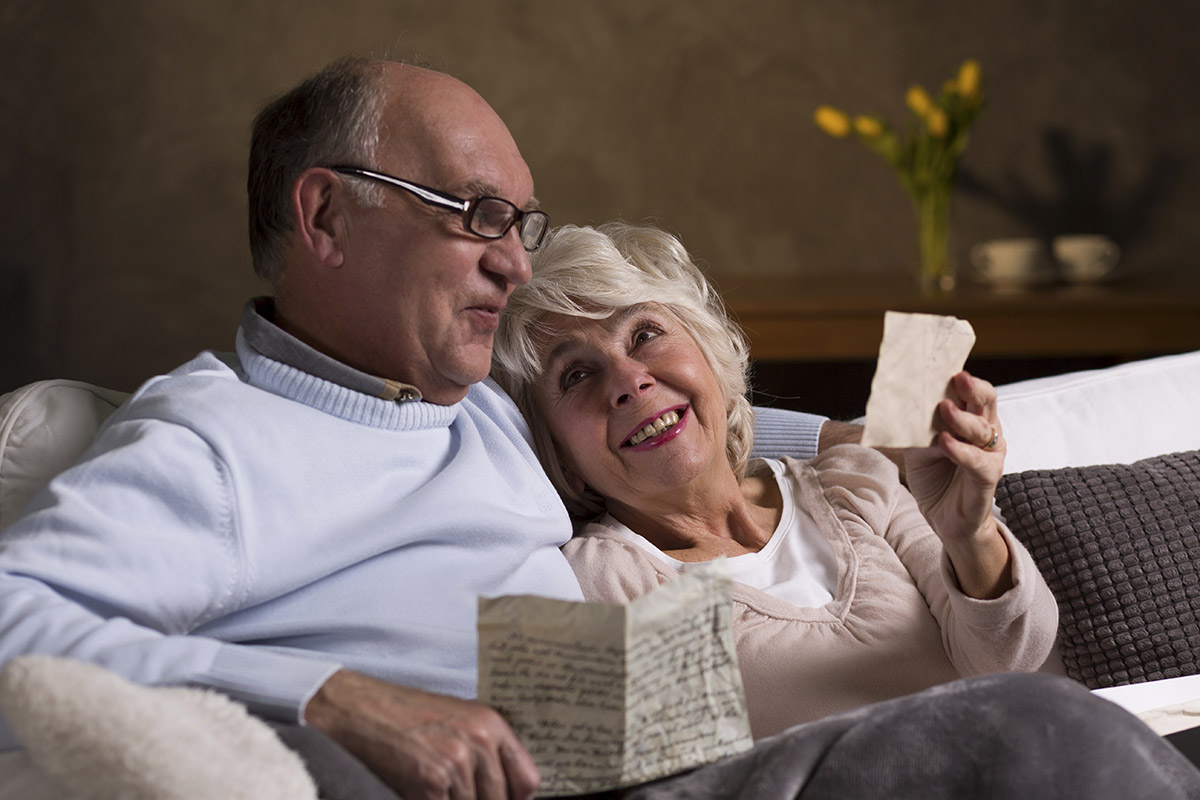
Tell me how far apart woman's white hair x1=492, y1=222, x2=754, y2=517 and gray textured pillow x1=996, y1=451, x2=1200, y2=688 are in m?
0.45

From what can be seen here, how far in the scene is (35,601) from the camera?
987 millimetres

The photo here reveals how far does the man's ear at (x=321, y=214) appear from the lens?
52.7 inches

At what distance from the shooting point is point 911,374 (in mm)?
1188

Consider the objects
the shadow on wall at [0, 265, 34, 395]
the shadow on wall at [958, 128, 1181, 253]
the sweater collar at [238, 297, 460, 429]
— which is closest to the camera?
the sweater collar at [238, 297, 460, 429]

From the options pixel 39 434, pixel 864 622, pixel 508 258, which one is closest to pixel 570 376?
pixel 508 258

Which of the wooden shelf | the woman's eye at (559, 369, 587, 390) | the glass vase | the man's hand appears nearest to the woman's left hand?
the woman's eye at (559, 369, 587, 390)

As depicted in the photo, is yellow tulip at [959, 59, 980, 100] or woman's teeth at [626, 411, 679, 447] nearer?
woman's teeth at [626, 411, 679, 447]

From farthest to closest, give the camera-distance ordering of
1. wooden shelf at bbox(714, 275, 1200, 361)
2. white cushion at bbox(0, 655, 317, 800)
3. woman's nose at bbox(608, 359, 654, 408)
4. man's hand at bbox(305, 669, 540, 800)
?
wooden shelf at bbox(714, 275, 1200, 361), woman's nose at bbox(608, 359, 654, 408), man's hand at bbox(305, 669, 540, 800), white cushion at bbox(0, 655, 317, 800)

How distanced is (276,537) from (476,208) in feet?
1.47

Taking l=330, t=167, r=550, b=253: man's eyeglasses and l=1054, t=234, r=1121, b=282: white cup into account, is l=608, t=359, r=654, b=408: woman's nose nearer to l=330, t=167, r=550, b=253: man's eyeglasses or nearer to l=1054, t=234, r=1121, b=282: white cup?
l=330, t=167, r=550, b=253: man's eyeglasses

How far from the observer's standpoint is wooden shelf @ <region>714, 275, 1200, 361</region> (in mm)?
3324

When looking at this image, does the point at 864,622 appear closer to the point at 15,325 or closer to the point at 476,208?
the point at 476,208

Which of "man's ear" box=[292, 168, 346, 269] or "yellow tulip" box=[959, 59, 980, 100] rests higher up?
"yellow tulip" box=[959, 59, 980, 100]

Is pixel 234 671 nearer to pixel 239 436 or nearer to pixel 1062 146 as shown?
pixel 239 436
